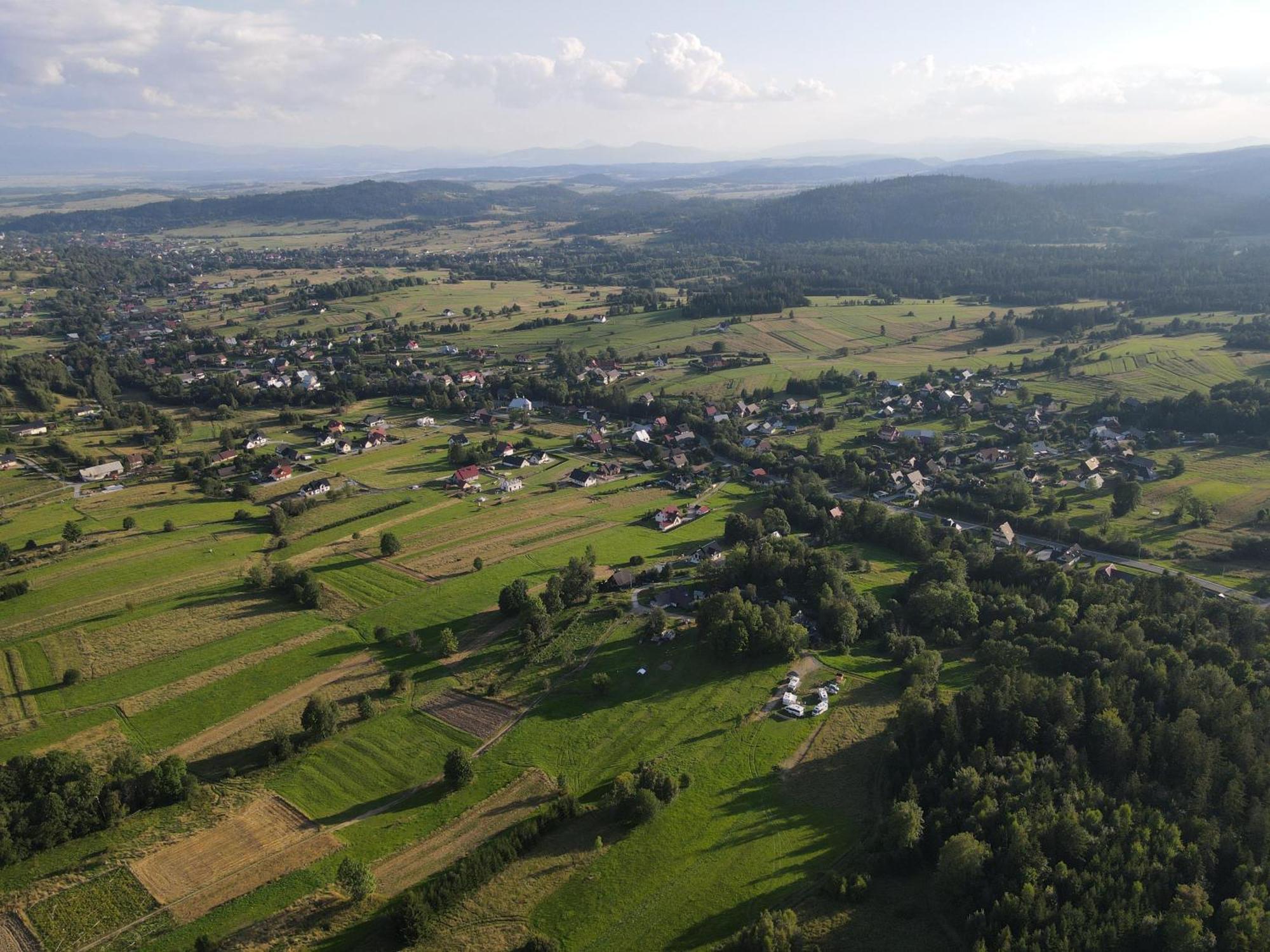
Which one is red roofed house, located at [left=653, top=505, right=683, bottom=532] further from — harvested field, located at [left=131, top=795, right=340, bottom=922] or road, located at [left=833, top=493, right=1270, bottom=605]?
harvested field, located at [left=131, top=795, right=340, bottom=922]

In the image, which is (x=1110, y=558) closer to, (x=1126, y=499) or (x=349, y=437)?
(x=1126, y=499)

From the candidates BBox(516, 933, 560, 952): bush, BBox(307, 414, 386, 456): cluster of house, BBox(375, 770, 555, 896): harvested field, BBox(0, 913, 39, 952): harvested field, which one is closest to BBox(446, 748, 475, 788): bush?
BBox(375, 770, 555, 896): harvested field

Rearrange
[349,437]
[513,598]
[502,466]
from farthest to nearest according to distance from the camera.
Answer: [349,437] < [502,466] < [513,598]

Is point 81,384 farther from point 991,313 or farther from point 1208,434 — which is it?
point 991,313

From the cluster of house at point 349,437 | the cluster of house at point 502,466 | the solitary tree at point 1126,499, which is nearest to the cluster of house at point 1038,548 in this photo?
the solitary tree at point 1126,499

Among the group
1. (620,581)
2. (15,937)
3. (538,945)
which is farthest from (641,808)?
(15,937)

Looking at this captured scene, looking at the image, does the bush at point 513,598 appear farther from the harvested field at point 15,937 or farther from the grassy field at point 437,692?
the harvested field at point 15,937
